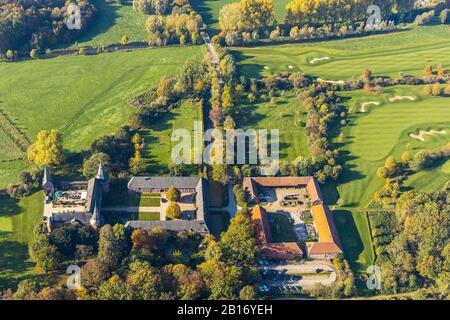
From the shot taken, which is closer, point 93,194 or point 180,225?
point 180,225

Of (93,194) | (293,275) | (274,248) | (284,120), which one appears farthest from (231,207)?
(284,120)

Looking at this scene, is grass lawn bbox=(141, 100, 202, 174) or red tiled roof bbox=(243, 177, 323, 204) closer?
red tiled roof bbox=(243, 177, 323, 204)

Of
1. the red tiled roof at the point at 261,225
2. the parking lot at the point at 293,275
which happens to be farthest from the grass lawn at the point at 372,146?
the red tiled roof at the point at 261,225

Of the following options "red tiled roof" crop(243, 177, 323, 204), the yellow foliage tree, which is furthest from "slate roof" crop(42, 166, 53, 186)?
"red tiled roof" crop(243, 177, 323, 204)

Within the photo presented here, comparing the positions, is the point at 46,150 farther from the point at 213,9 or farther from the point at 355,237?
the point at 213,9

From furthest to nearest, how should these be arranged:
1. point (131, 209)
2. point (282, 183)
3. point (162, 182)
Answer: point (282, 183) < point (162, 182) < point (131, 209)

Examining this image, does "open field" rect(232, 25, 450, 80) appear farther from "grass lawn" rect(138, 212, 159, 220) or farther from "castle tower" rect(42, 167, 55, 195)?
"castle tower" rect(42, 167, 55, 195)

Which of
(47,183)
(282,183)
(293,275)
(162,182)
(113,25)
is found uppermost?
(113,25)
